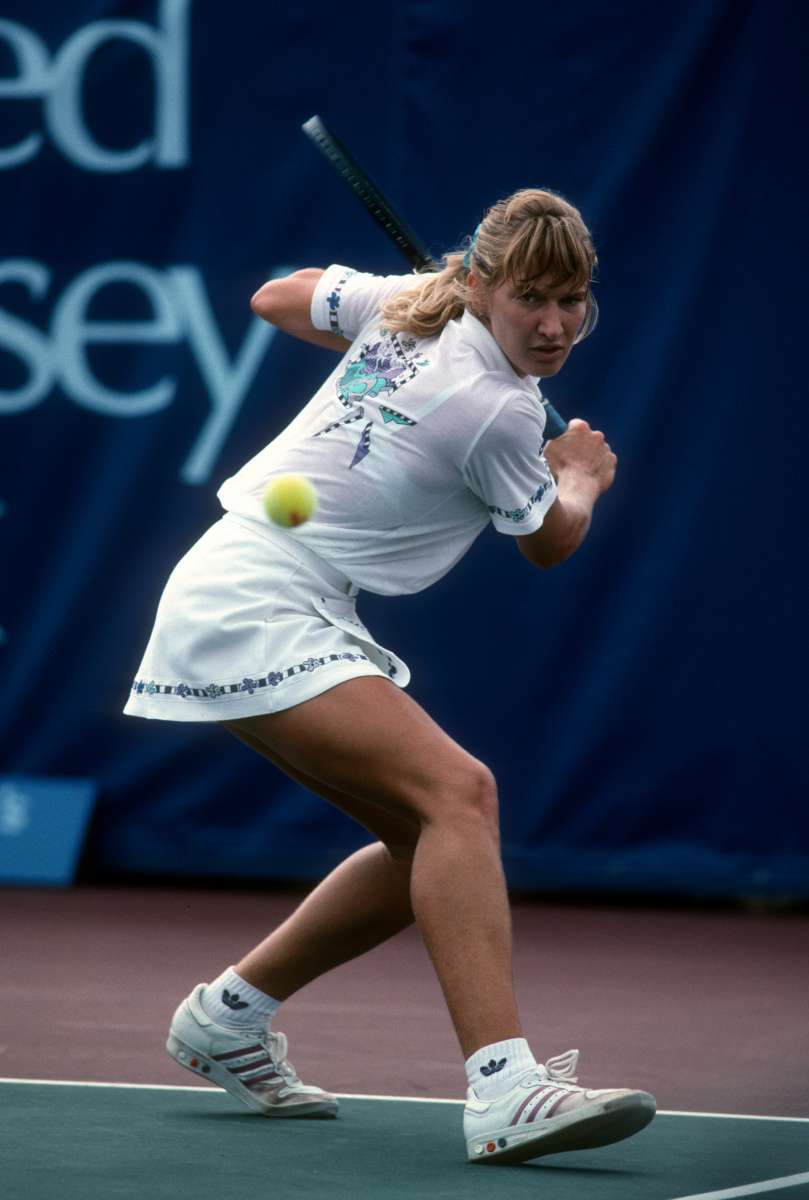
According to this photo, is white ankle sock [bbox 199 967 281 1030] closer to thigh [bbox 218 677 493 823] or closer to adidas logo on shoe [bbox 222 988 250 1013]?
adidas logo on shoe [bbox 222 988 250 1013]

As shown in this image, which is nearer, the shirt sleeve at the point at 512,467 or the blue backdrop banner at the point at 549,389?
the shirt sleeve at the point at 512,467

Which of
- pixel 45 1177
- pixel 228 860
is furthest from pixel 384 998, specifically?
pixel 45 1177

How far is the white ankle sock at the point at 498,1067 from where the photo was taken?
98.8 inches

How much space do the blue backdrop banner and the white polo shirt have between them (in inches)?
102

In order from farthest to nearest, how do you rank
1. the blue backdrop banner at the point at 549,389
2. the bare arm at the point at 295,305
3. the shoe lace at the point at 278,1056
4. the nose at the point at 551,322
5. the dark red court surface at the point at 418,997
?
the blue backdrop banner at the point at 549,389, the dark red court surface at the point at 418,997, the bare arm at the point at 295,305, the shoe lace at the point at 278,1056, the nose at the point at 551,322

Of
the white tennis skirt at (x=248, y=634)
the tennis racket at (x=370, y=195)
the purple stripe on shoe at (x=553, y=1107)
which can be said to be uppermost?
the tennis racket at (x=370, y=195)

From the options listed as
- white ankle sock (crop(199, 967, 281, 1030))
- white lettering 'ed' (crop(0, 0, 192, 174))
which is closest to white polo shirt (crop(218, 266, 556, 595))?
white ankle sock (crop(199, 967, 281, 1030))

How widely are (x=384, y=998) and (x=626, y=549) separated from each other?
5.71ft

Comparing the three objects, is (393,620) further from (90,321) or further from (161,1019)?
(161,1019)

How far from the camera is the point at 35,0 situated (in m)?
5.75

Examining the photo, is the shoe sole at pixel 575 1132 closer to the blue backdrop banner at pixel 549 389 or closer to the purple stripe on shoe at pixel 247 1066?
the purple stripe on shoe at pixel 247 1066

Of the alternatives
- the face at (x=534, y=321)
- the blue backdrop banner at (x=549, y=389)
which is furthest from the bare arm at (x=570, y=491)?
the blue backdrop banner at (x=549, y=389)

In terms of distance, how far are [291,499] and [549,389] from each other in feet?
9.19

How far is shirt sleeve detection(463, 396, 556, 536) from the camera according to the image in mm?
2670
